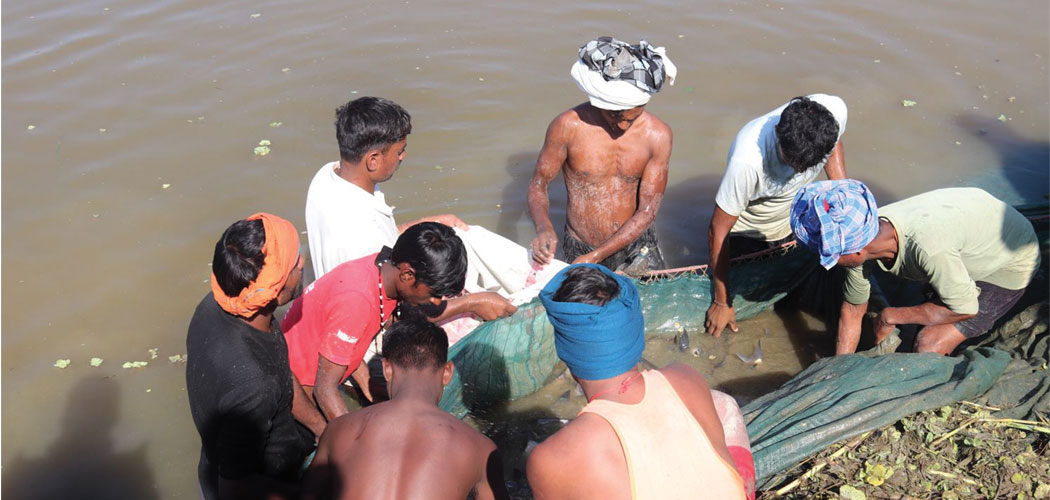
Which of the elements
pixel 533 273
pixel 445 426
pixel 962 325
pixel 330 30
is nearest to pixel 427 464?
pixel 445 426

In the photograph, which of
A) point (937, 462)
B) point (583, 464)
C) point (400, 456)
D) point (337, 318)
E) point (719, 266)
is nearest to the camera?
point (583, 464)

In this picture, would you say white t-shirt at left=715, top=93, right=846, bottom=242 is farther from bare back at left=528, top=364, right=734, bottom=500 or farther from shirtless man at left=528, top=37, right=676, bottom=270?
bare back at left=528, top=364, right=734, bottom=500

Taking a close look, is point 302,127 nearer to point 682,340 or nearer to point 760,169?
point 682,340

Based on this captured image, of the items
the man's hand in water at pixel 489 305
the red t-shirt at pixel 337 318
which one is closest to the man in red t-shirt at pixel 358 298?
the red t-shirt at pixel 337 318

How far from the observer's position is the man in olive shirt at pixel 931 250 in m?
3.38

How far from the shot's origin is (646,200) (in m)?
4.33

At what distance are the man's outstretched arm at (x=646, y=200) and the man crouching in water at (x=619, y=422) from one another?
2.01 metres

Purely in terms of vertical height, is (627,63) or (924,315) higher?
(627,63)

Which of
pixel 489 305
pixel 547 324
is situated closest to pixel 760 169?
pixel 547 324

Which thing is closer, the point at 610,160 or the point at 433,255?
the point at 433,255

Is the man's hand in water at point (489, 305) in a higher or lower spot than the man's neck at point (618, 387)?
lower

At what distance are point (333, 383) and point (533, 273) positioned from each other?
4.77 ft

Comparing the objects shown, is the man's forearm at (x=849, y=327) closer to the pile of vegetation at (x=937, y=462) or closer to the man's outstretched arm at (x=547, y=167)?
the pile of vegetation at (x=937, y=462)

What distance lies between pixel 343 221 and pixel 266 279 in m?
0.79
